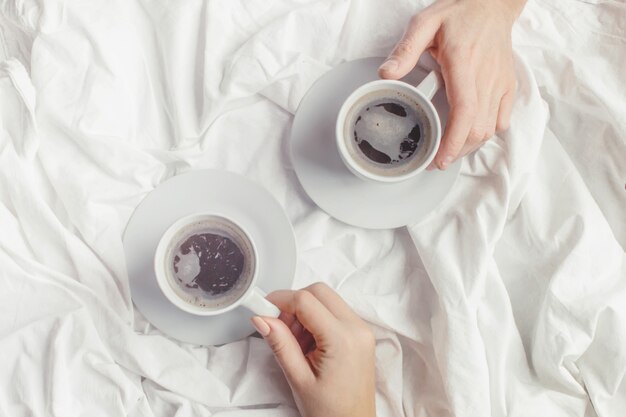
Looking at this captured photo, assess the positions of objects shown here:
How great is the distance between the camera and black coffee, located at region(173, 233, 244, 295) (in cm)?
101

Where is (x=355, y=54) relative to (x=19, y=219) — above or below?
above

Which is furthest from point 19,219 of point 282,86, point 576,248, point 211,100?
point 576,248

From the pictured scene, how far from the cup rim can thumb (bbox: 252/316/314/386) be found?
2.2 inches

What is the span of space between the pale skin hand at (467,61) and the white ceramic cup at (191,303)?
1.01 feet

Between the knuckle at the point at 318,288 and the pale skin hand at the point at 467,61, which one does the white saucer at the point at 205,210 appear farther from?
the pale skin hand at the point at 467,61

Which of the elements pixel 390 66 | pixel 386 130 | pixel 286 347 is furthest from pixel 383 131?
pixel 286 347

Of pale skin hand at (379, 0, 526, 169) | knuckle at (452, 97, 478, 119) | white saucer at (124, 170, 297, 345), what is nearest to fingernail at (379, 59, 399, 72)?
pale skin hand at (379, 0, 526, 169)

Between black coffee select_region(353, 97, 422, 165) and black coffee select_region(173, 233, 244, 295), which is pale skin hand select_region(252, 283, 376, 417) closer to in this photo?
black coffee select_region(173, 233, 244, 295)

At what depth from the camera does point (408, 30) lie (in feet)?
3.40

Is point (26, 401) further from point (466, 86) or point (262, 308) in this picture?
point (466, 86)

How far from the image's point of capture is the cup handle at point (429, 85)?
3.34 ft

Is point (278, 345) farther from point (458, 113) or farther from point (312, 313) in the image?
point (458, 113)

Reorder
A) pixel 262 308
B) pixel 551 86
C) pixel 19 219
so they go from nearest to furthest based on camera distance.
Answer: pixel 262 308, pixel 19 219, pixel 551 86

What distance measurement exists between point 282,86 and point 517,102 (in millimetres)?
374
